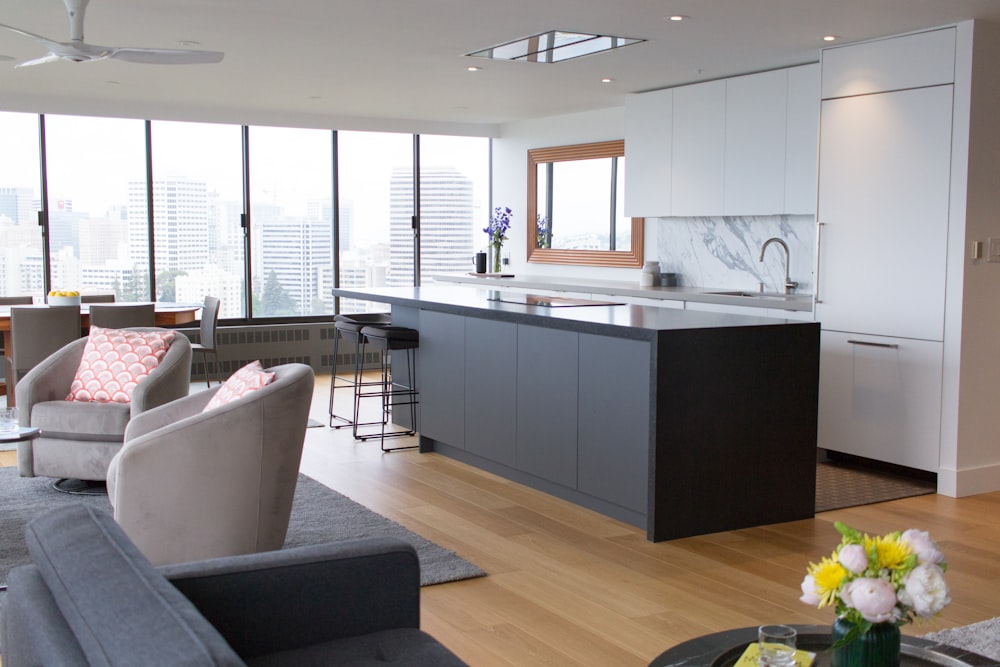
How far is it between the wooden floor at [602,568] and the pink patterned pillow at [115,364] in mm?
1091

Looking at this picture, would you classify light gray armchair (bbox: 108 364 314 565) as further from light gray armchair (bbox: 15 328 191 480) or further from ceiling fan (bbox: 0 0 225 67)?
ceiling fan (bbox: 0 0 225 67)

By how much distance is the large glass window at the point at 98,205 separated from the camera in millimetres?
8516

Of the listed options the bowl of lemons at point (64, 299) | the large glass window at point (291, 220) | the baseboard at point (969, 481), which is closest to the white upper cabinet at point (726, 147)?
the baseboard at point (969, 481)

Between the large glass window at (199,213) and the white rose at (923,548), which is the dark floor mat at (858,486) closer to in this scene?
the white rose at (923,548)

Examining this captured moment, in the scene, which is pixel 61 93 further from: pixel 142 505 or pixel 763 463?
pixel 763 463

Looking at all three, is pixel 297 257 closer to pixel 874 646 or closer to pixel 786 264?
pixel 786 264

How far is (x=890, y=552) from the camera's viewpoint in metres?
1.74

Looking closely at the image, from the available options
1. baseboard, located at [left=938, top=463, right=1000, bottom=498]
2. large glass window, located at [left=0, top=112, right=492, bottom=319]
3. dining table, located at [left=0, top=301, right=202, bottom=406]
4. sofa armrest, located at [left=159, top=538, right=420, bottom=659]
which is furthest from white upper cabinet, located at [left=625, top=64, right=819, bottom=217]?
sofa armrest, located at [left=159, top=538, right=420, bottom=659]

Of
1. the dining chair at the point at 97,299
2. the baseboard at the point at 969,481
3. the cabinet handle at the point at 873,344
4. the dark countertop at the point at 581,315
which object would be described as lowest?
the baseboard at the point at 969,481

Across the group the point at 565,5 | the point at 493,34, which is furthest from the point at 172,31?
the point at 565,5

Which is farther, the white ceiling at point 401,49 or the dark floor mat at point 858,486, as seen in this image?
the dark floor mat at point 858,486

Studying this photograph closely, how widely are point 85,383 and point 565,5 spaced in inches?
117

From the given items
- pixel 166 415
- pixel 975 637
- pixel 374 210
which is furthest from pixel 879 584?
pixel 374 210

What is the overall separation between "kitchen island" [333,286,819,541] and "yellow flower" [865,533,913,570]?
2478 millimetres
